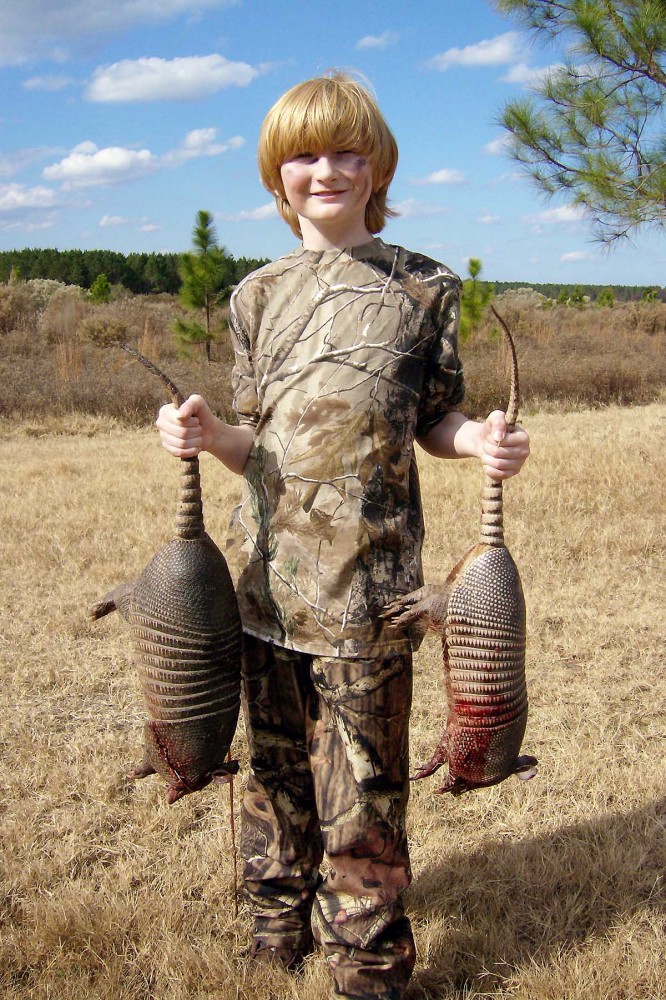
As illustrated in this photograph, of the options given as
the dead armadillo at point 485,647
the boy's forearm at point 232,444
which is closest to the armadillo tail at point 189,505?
the boy's forearm at point 232,444

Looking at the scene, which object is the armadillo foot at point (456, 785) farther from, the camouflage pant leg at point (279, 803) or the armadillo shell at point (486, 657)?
the camouflage pant leg at point (279, 803)

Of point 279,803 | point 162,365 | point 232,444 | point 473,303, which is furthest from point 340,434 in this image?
point 473,303

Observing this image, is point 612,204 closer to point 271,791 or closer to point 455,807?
point 455,807

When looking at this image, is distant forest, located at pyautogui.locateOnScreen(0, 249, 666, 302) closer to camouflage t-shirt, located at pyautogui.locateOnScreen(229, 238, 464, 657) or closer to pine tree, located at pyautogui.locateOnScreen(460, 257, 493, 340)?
pine tree, located at pyautogui.locateOnScreen(460, 257, 493, 340)

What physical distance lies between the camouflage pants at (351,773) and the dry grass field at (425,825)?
30 cm

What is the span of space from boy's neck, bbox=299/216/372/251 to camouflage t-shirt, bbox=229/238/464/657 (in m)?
0.03

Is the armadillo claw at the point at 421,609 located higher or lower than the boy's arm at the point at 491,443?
lower

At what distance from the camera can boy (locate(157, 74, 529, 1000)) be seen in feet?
6.08

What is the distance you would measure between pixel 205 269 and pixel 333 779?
44.3ft

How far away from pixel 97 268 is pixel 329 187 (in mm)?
36682

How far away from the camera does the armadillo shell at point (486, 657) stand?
1.64m

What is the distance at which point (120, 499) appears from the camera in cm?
667

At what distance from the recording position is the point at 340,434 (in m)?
1.87

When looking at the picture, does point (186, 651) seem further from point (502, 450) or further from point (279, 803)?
point (502, 450)
